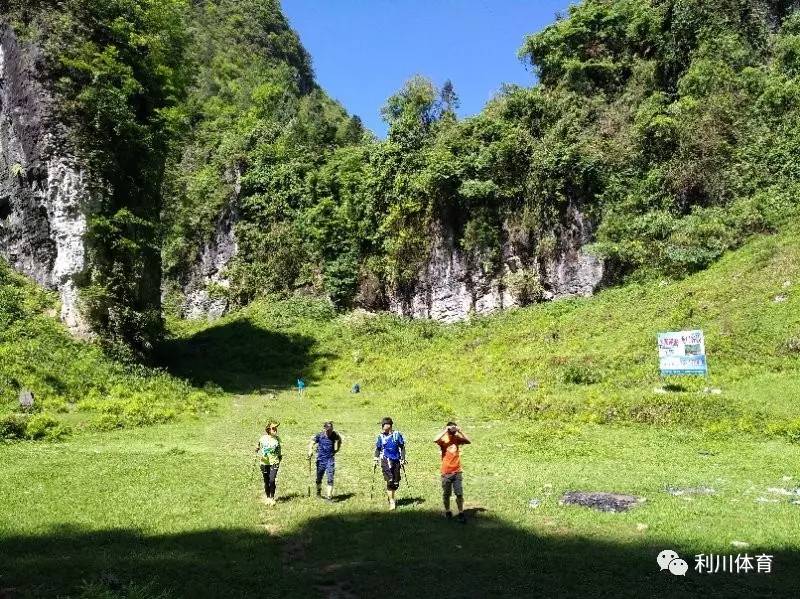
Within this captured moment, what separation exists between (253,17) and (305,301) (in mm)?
57030

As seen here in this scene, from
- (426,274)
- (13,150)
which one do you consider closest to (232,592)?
(13,150)

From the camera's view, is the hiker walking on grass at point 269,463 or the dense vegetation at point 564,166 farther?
the dense vegetation at point 564,166

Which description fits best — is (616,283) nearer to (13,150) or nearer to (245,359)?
(245,359)

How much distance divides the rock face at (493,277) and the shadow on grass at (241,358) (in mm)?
8529

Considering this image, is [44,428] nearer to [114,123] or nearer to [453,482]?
[453,482]

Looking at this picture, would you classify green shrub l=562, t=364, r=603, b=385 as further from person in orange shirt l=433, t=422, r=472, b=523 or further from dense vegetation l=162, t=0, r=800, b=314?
person in orange shirt l=433, t=422, r=472, b=523

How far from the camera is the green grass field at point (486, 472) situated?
898 cm

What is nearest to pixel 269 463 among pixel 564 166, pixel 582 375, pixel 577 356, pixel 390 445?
pixel 390 445

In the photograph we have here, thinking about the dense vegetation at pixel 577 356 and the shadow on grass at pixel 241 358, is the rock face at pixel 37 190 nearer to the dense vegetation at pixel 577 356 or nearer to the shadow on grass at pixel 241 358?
the shadow on grass at pixel 241 358

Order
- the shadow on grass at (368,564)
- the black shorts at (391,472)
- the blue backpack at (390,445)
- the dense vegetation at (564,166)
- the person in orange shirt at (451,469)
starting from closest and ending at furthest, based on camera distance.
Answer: the shadow on grass at (368,564) → the person in orange shirt at (451,469) → the black shorts at (391,472) → the blue backpack at (390,445) → the dense vegetation at (564,166)

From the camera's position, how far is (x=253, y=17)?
8769 cm

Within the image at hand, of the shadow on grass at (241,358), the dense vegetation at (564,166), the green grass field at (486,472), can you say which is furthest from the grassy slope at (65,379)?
the dense vegetation at (564,166)

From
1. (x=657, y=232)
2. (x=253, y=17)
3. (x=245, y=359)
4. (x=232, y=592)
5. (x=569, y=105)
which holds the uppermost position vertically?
(x=253, y=17)

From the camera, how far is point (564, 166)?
129 ft
